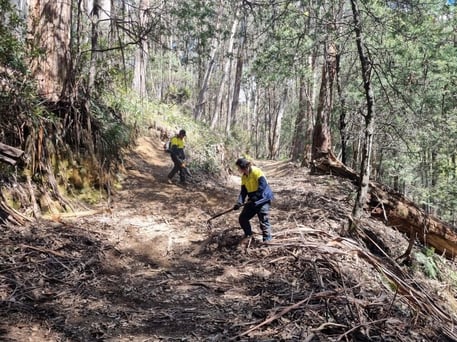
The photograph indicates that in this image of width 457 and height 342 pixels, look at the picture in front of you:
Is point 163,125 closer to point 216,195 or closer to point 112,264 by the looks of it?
point 216,195

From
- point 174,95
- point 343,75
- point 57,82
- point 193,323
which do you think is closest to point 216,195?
point 57,82

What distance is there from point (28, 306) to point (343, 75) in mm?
14438

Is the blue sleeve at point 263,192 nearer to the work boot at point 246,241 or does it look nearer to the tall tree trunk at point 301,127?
the work boot at point 246,241

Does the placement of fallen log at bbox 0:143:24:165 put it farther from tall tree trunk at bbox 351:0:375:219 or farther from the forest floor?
tall tree trunk at bbox 351:0:375:219

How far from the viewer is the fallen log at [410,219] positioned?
366 inches

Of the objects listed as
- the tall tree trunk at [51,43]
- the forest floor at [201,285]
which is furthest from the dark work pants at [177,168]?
the tall tree trunk at [51,43]

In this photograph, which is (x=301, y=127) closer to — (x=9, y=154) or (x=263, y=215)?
(x=263, y=215)

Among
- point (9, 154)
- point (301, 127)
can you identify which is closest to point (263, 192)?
point (9, 154)

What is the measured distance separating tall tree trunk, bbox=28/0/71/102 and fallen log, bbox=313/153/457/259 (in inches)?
289

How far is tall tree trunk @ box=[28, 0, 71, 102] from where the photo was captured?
7977mm

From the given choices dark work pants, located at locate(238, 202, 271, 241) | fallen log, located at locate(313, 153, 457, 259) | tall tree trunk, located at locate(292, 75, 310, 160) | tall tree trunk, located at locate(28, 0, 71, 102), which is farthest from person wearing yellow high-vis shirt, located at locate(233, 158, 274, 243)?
tall tree trunk, located at locate(292, 75, 310, 160)

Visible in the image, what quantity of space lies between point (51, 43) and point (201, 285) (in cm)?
600

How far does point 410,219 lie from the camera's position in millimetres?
9336

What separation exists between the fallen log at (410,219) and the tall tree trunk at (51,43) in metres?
7.33
